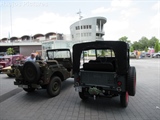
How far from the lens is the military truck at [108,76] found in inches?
165

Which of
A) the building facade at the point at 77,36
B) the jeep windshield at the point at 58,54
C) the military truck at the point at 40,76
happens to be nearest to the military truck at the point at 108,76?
the military truck at the point at 40,76

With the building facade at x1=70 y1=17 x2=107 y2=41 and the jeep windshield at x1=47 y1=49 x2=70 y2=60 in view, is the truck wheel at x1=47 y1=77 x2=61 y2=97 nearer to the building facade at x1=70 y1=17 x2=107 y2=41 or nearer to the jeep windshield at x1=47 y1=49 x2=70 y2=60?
the jeep windshield at x1=47 y1=49 x2=70 y2=60

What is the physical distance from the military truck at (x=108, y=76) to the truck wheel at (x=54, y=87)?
122 centimetres

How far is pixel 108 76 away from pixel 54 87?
2540 millimetres

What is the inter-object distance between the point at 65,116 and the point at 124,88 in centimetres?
187

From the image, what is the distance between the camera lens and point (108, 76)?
4516 millimetres

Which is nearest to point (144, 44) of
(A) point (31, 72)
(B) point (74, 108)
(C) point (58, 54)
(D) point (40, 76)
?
(C) point (58, 54)

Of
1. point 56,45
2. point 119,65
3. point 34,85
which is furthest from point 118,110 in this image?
point 56,45

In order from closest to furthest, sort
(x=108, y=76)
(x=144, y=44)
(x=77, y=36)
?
(x=108, y=76), (x=77, y=36), (x=144, y=44)

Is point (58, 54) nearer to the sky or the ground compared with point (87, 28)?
nearer to the ground

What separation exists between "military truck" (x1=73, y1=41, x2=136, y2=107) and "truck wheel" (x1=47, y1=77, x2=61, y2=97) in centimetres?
122

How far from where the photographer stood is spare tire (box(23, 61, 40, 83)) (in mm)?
5324

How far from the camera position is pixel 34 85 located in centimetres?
554

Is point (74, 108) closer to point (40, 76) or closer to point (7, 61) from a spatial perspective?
point (40, 76)
